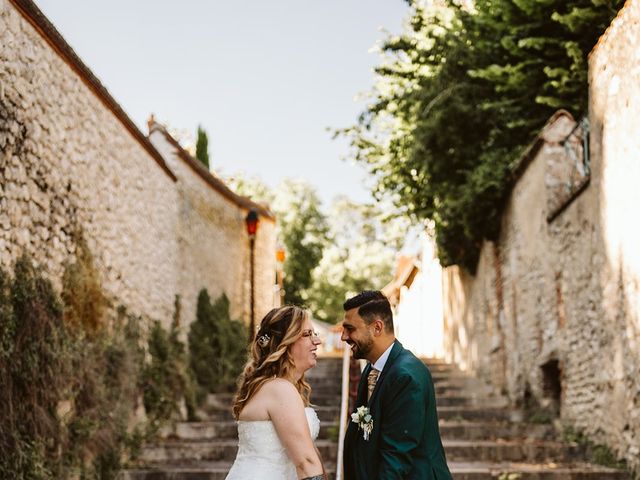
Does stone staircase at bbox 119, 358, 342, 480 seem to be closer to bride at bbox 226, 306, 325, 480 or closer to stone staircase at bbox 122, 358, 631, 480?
stone staircase at bbox 122, 358, 631, 480

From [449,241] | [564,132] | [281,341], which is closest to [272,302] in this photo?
[449,241]

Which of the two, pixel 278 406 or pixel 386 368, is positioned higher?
pixel 386 368

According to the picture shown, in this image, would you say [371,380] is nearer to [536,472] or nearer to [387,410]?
[387,410]

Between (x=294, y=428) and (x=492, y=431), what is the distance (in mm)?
6391

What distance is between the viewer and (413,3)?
43.1 feet

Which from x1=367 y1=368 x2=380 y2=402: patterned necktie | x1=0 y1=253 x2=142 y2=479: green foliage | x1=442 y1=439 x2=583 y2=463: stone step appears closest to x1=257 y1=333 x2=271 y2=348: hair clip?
x1=367 y1=368 x2=380 y2=402: patterned necktie

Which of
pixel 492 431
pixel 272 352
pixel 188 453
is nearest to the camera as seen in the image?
pixel 272 352

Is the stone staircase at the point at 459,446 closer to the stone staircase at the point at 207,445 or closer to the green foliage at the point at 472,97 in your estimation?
the stone staircase at the point at 207,445

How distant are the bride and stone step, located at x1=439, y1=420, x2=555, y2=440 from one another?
19.0ft

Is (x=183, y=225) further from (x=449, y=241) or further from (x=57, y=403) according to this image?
(x=57, y=403)

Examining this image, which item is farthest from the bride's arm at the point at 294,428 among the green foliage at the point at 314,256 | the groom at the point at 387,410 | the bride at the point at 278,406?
the green foliage at the point at 314,256

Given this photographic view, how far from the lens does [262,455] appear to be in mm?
3635

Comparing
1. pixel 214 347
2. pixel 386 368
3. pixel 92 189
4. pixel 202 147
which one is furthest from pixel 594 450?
pixel 202 147

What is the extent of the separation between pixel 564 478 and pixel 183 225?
688 cm
